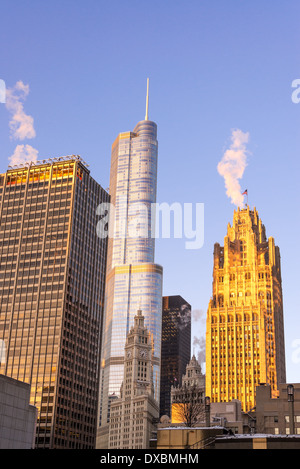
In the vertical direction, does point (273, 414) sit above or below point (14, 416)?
above

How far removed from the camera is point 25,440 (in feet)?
301

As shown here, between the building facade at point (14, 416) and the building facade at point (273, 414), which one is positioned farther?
the building facade at point (273, 414)

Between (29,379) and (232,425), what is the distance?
85.1 m

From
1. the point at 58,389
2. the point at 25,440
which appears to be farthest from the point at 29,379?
the point at 25,440

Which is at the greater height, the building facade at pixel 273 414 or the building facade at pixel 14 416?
the building facade at pixel 273 414

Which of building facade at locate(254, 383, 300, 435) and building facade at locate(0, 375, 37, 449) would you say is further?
building facade at locate(254, 383, 300, 435)

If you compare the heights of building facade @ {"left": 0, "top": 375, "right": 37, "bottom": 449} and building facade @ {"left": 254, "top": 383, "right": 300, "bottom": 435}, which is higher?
building facade @ {"left": 254, "top": 383, "right": 300, "bottom": 435}

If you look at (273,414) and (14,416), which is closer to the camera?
(14,416)
